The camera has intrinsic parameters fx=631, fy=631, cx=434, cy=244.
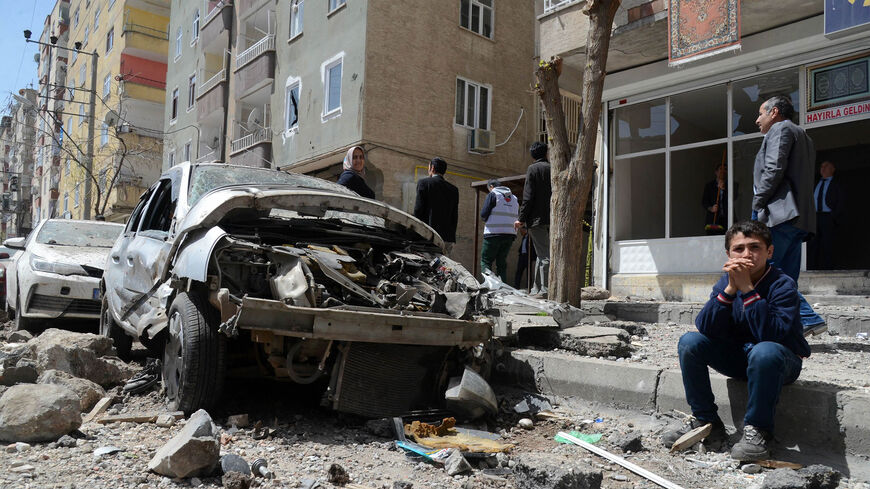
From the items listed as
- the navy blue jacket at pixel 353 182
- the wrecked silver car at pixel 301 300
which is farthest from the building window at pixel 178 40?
the wrecked silver car at pixel 301 300

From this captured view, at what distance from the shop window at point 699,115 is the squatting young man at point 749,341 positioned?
6758mm

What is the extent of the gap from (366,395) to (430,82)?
12997 mm

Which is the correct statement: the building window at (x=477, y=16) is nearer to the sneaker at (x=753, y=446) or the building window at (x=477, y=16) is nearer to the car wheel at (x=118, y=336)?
the car wheel at (x=118, y=336)

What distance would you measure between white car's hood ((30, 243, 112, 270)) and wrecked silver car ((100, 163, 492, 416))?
9.97ft

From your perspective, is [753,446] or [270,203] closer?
[753,446]

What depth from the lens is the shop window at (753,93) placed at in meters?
8.65

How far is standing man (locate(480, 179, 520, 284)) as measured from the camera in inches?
309

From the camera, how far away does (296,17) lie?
730 inches

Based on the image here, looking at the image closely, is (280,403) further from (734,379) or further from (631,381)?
(734,379)

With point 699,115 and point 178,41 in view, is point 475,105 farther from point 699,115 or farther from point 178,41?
point 178,41

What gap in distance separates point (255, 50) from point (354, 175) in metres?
15.5

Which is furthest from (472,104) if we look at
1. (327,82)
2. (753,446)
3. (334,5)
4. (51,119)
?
(51,119)

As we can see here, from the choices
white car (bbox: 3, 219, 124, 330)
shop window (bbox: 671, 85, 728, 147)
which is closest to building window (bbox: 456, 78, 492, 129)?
shop window (bbox: 671, 85, 728, 147)

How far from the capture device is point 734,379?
359 centimetres
